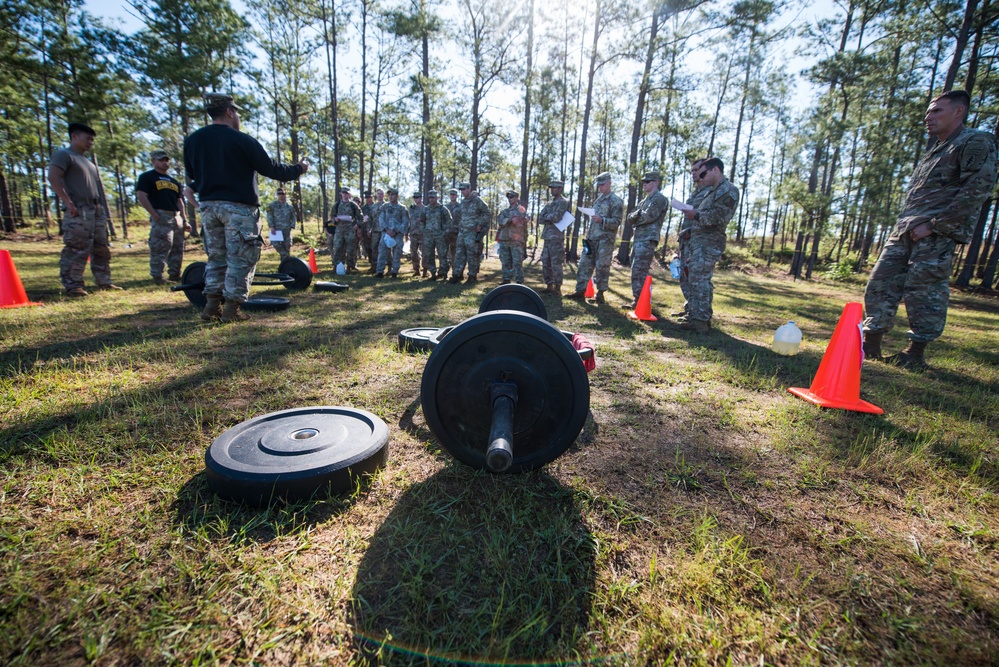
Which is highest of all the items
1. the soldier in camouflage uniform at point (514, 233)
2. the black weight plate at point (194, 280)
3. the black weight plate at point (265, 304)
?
the soldier in camouflage uniform at point (514, 233)

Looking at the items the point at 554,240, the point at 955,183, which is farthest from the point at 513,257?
the point at 955,183

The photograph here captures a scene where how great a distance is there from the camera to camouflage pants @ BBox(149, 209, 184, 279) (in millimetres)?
8062

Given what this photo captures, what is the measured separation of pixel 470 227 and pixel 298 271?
4643 mm

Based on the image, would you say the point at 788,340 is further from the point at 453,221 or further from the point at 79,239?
the point at 79,239

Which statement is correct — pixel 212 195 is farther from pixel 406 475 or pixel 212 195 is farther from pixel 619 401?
pixel 619 401

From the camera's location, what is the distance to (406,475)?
7.32 feet

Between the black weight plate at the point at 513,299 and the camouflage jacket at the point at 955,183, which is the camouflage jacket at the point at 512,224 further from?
the camouflage jacket at the point at 955,183

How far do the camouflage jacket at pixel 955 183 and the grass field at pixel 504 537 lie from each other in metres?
1.86

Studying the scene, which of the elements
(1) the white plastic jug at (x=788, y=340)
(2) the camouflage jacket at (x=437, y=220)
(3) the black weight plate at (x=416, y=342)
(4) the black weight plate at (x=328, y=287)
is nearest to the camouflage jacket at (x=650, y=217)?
(1) the white plastic jug at (x=788, y=340)

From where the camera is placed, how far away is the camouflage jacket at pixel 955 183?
3.97 metres

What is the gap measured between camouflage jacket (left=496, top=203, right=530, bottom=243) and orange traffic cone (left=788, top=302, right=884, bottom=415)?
7505 millimetres

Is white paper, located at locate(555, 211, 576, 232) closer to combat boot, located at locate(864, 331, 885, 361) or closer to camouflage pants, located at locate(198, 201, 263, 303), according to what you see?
combat boot, located at locate(864, 331, 885, 361)

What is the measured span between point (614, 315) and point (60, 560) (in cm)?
711

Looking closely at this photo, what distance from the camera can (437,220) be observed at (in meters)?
11.7
